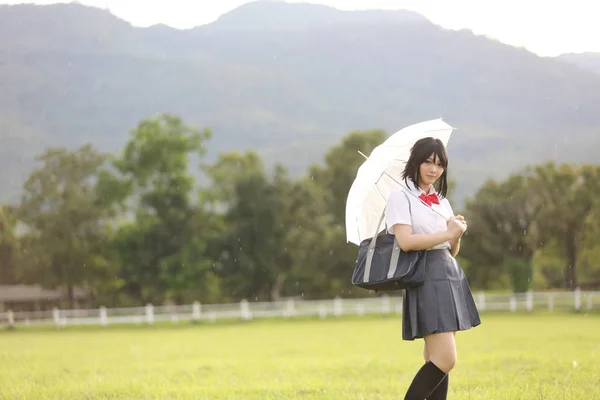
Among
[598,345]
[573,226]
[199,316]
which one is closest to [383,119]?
[573,226]

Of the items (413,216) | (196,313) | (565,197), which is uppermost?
(413,216)

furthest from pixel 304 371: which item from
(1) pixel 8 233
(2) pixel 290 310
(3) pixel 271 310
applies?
(1) pixel 8 233

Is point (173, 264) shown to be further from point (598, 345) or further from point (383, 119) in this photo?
point (383, 119)

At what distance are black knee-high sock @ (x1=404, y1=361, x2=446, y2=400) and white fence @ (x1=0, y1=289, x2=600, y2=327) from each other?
2638 cm

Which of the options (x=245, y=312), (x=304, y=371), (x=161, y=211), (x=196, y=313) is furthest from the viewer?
(x=161, y=211)

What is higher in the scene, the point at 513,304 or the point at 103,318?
the point at 103,318

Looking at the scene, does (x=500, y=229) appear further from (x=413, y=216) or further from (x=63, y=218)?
(x=413, y=216)

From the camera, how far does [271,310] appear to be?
104 ft

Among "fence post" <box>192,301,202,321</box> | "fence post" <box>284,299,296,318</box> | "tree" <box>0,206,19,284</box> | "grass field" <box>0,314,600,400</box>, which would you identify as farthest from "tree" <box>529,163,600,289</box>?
"grass field" <box>0,314,600,400</box>

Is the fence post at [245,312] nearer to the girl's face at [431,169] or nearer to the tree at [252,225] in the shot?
the tree at [252,225]

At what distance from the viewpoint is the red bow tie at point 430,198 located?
4.30m

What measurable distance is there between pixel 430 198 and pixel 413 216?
0.20 m

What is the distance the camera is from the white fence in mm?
30016

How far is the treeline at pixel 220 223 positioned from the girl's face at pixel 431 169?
32.7m
